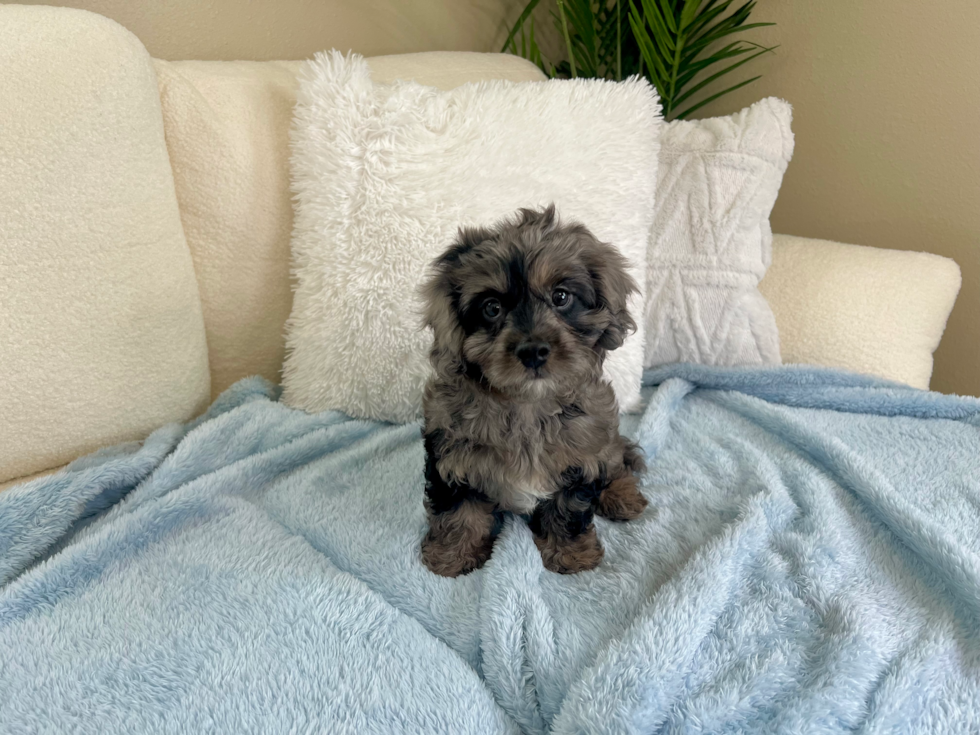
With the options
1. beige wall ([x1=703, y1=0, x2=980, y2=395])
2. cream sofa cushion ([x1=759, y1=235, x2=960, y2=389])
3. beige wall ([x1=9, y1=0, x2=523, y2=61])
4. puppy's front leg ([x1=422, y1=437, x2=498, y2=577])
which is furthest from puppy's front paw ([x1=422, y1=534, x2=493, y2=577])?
beige wall ([x1=703, y1=0, x2=980, y2=395])

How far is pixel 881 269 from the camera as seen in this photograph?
83.9 inches

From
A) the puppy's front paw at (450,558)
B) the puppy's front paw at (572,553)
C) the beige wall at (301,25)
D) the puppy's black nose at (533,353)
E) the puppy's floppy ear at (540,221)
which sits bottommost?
the puppy's front paw at (450,558)

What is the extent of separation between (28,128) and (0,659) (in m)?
1.17

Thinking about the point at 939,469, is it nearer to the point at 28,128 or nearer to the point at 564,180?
the point at 564,180

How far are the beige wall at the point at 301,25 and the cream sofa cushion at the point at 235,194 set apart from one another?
241 mm

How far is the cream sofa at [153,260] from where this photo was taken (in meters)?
1.51

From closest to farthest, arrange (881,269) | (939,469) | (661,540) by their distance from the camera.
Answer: (661,540)
(939,469)
(881,269)

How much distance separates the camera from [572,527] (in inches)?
54.6

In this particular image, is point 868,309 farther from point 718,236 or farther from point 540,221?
point 540,221

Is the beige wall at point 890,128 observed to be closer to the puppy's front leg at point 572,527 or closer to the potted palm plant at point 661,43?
the potted palm plant at point 661,43

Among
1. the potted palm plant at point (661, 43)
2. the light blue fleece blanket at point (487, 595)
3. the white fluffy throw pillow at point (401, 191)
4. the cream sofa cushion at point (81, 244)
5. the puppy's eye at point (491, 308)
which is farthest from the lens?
the potted palm plant at point (661, 43)

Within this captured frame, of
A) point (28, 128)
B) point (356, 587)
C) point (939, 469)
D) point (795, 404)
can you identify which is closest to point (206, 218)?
point (28, 128)

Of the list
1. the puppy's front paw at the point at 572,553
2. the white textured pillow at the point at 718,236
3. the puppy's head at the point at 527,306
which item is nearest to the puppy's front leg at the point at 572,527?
the puppy's front paw at the point at 572,553

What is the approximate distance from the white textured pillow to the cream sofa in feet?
0.77
